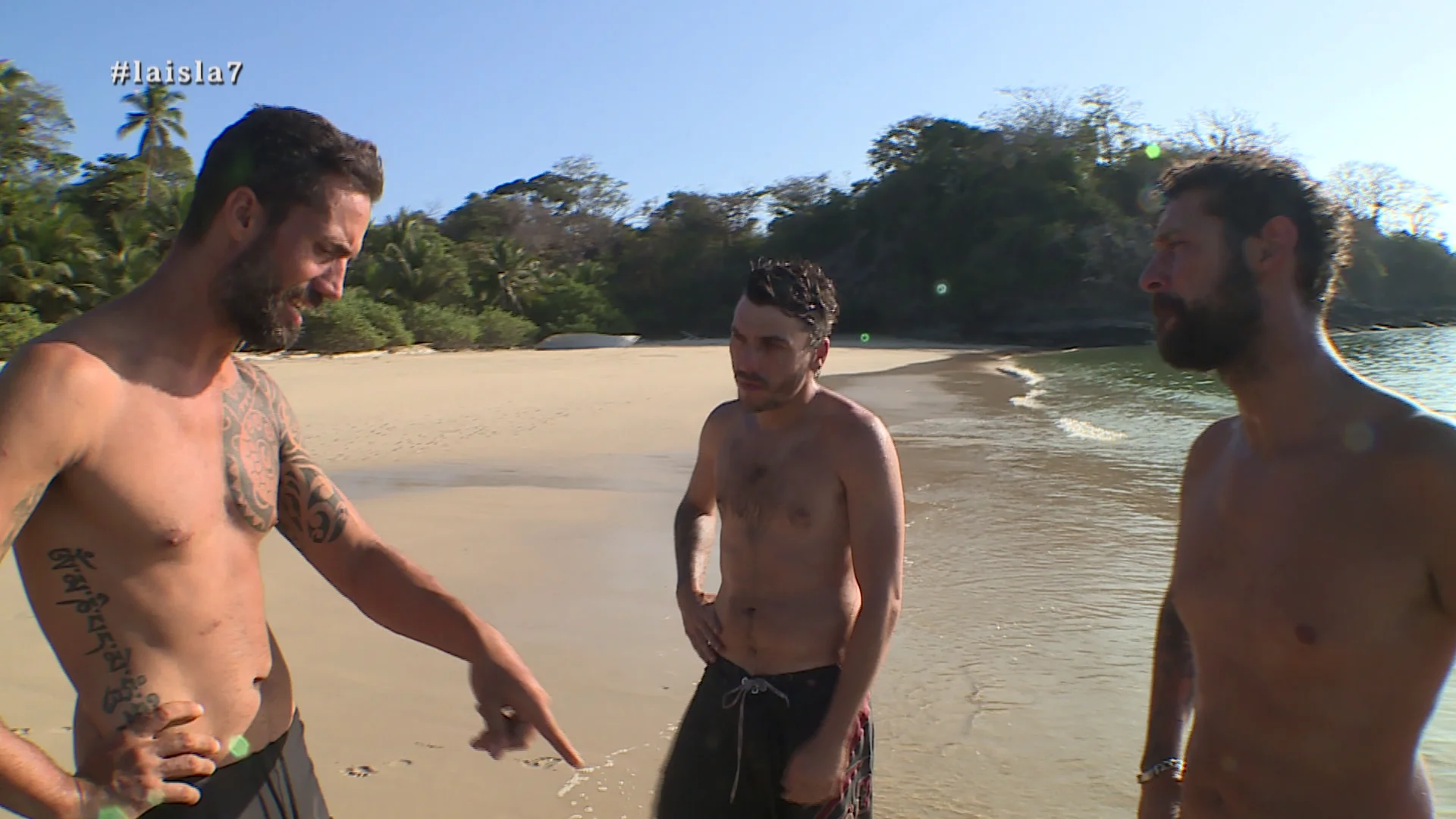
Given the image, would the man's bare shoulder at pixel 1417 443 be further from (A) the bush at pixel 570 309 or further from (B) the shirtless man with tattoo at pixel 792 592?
(A) the bush at pixel 570 309

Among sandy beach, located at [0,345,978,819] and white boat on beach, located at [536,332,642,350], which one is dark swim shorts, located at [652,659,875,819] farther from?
white boat on beach, located at [536,332,642,350]

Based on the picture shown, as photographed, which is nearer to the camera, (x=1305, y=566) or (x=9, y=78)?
(x=1305, y=566)

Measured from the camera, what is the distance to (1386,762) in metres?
1.69

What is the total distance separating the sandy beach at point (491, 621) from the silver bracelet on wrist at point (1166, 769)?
78.4 inches

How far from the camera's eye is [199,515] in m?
1.80

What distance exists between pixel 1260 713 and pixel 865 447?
1026mm

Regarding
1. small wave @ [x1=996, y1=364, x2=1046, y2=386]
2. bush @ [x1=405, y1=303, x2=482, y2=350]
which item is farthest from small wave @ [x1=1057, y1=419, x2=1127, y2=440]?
bush @ [x1=405, y1=303, x2=482, y2=350]

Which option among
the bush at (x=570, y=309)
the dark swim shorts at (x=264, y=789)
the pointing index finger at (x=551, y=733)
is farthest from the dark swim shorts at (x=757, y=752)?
the bush at (x=570, y=309)

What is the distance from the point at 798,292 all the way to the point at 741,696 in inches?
40.6

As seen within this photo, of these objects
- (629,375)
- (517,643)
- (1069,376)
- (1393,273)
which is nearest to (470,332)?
(629,375)

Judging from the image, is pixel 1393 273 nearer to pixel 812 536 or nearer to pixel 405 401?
pixel 405 401

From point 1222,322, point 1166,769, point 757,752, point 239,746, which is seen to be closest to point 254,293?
point 239,746

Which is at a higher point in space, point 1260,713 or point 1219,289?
point 1219,289

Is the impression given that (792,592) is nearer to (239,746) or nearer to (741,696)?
(741,696)
